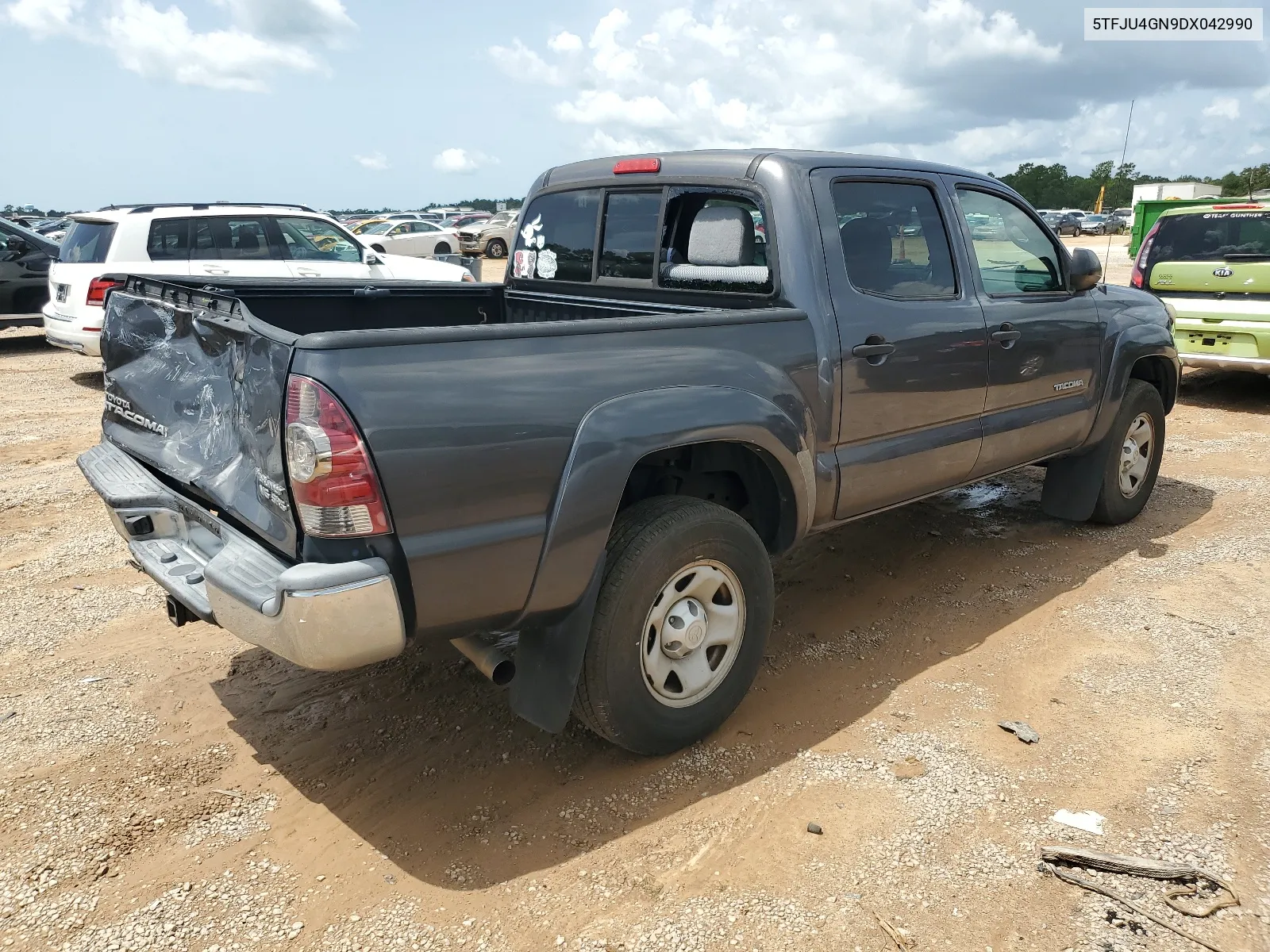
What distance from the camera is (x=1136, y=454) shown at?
18.0 ft

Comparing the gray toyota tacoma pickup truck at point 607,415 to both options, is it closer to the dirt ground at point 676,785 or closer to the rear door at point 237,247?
the dirt ground at point 676,785

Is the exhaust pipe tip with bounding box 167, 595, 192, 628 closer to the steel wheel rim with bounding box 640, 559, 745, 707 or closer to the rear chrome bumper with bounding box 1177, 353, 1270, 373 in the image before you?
the steel wheel rim with bounding box 640, 559, 745, 707

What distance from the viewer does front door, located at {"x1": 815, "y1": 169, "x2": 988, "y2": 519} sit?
357cm

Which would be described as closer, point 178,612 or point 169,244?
point 178,612

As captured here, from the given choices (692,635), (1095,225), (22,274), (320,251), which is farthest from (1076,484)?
(1095,225)

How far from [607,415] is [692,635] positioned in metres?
0.81

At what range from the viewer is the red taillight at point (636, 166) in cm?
396

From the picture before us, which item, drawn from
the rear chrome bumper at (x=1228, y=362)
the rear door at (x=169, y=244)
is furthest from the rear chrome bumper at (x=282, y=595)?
the rear chrome bumper at (x=1228, y=362)

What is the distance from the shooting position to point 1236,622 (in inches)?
167

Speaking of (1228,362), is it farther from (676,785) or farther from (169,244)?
(169,244)

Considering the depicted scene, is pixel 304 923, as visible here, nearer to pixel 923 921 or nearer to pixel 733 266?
pixel 923 921

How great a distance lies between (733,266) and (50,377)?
9.97 metres

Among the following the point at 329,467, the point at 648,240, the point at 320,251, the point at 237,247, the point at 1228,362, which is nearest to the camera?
the point at 329,467

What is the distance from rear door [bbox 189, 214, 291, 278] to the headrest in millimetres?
7269
